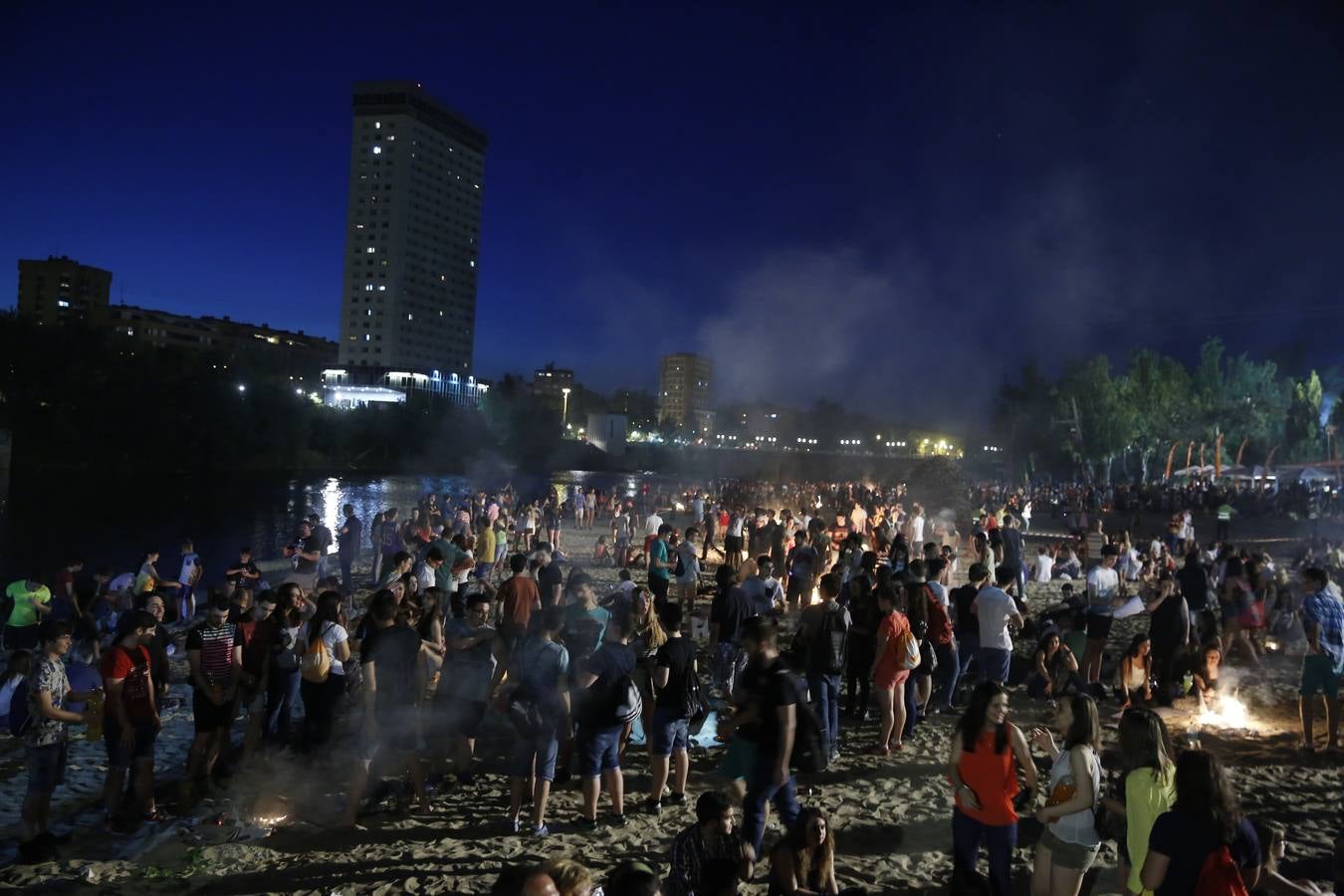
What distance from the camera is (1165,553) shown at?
1563 centimetres

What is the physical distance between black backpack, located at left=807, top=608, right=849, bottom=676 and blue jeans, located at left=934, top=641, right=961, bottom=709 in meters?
1.75

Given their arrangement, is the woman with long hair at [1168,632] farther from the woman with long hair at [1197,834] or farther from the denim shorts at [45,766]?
the denim shorts at [45,766]

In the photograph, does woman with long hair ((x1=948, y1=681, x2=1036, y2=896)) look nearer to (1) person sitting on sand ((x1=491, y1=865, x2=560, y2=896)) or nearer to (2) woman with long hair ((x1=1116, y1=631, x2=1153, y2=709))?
(1) person sitting on sand ((x1=491, y1=865, x2=560, y2=896))

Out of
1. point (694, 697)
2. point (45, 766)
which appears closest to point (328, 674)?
point (45, 766)

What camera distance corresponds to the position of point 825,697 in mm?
6277

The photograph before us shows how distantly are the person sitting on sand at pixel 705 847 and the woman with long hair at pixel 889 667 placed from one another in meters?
3.42

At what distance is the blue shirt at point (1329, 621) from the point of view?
20.8ft

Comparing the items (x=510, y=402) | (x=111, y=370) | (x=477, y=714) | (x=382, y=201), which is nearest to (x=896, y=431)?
(x=510, y=402)

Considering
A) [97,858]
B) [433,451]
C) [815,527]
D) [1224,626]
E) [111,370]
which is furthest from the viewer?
[433,451]

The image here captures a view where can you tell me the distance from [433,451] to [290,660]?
84787 millimetres

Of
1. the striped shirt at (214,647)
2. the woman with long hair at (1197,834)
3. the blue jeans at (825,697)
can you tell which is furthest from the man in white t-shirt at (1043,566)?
the striped shirt at (214,647)

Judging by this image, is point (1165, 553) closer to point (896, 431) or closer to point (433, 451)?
point (433, 451)

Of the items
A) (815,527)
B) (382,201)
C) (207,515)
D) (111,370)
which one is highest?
(382,201)

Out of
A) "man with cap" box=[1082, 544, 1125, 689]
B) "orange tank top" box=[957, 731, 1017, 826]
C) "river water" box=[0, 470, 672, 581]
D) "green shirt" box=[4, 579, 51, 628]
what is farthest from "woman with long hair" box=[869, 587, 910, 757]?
"river water" box=[0, 470, 672, 581]
